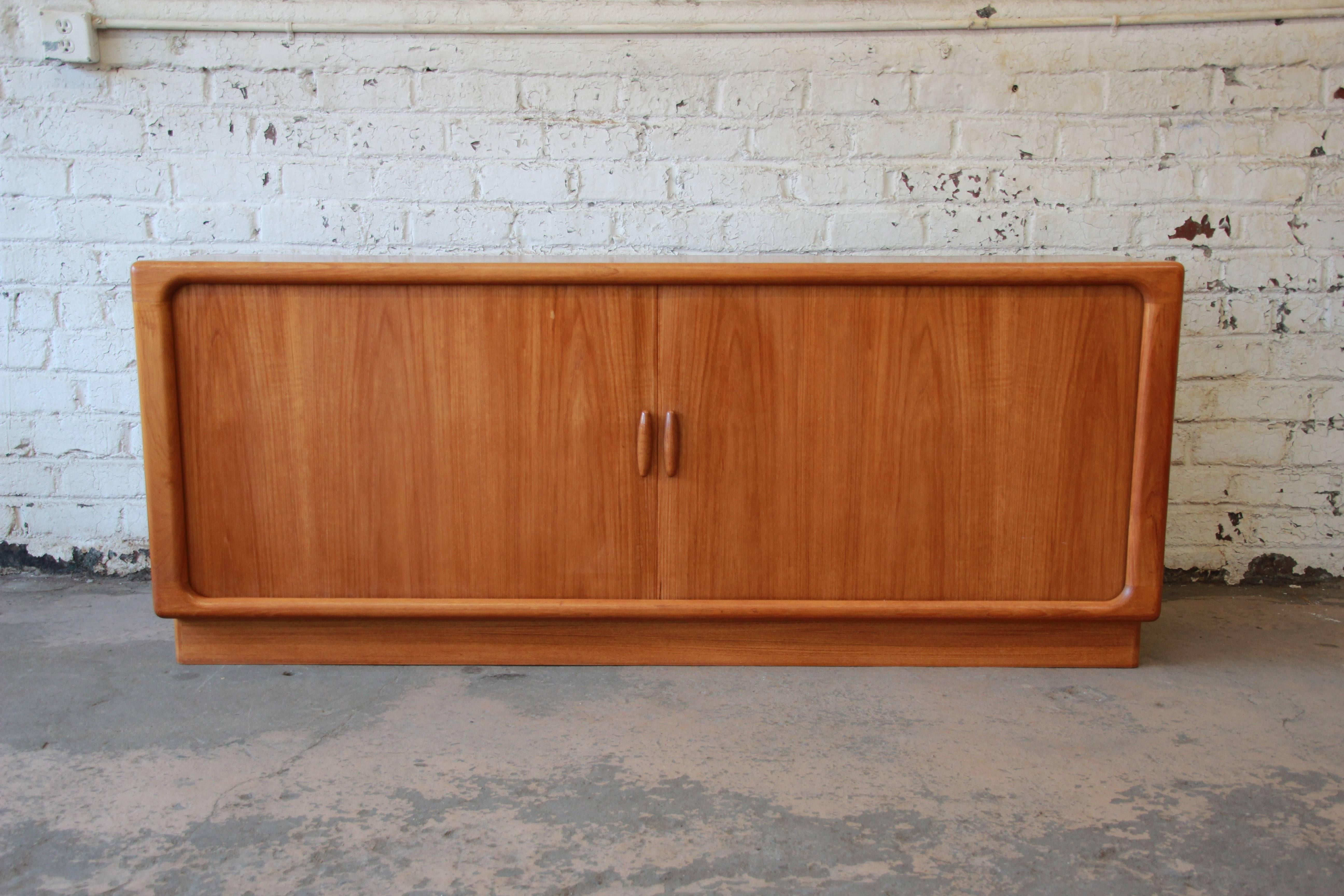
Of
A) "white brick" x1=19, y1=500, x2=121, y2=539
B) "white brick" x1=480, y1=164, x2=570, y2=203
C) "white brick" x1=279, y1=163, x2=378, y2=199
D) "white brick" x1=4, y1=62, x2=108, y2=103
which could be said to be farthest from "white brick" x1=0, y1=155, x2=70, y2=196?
"white brick" x1=480, y1=164, x2=570, y2=203

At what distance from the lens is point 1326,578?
1924 millimetres

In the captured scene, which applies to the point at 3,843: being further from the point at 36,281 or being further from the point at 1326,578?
the point at 1326,578

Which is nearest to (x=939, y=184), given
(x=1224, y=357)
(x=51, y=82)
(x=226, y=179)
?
(x=1224, y=357)

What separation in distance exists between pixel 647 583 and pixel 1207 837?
795 mm

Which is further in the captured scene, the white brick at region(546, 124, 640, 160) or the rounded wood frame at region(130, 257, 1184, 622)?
the white brick at region(546, 124, 640, 160)

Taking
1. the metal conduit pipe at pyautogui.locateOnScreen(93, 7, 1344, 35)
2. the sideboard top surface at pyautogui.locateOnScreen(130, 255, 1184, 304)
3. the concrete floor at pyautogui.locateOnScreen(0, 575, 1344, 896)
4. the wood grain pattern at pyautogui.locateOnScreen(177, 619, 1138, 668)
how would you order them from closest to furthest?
the concrete floor at pyautogui.locateOnScreen(0, 575, 1344, 896)
the sideboard top surface at pyautogui.locateOnScreen(130, 255, 1184, 304)
the wood grain pattern at pyautogui.locateOnScreen(177, 619, 1138, 668)
the metal conduit pipe at pyautogui.locateOnScreen(93, 7, 1344, 35)

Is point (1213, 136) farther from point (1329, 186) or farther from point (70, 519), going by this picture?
point (70, 519)

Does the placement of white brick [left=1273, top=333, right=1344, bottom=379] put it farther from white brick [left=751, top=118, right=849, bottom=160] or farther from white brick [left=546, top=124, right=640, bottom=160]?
white brick [left=546, top=124, right=640, bottom=160]

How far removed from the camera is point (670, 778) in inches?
43.3

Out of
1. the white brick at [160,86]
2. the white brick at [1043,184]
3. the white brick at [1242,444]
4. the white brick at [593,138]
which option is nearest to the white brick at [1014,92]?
the white brick at [1043,184]

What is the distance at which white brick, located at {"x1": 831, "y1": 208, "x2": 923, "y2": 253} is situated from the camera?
183 cm

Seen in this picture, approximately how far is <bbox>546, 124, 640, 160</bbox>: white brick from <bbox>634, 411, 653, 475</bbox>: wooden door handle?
713mm

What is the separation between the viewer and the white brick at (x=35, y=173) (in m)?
1.84

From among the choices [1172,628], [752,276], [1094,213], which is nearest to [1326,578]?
[1172,628]
